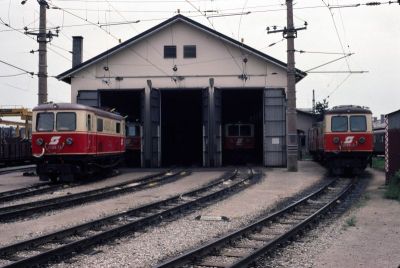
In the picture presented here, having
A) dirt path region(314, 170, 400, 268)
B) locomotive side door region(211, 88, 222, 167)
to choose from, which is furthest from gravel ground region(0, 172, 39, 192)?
dirt path region(314, 170, 400, 268)

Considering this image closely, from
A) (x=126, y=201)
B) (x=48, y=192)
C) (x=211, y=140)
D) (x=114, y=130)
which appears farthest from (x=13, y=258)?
(x=211, y=140)

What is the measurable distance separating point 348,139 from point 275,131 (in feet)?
26.6

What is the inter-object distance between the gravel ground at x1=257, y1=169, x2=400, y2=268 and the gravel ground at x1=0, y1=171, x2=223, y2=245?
16.7ft

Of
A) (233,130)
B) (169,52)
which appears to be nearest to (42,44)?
(169,52)

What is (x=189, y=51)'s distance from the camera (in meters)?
33.1

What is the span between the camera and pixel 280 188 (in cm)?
1969

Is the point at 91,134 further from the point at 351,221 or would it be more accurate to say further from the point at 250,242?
the point at 250,242

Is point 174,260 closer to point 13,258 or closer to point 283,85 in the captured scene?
point 13,258

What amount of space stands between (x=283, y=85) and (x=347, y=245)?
23359 millimetres

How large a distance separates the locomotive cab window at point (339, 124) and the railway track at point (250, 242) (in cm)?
1046

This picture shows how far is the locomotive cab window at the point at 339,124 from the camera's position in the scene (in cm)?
2434

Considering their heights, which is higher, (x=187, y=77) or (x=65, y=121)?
(x=187, y=77)

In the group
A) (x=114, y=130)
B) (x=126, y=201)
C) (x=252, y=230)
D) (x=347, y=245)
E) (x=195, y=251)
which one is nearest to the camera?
(x=195, y=251)

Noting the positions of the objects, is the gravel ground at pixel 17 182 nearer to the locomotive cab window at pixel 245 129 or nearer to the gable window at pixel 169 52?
the gable window at pixel 169 52
